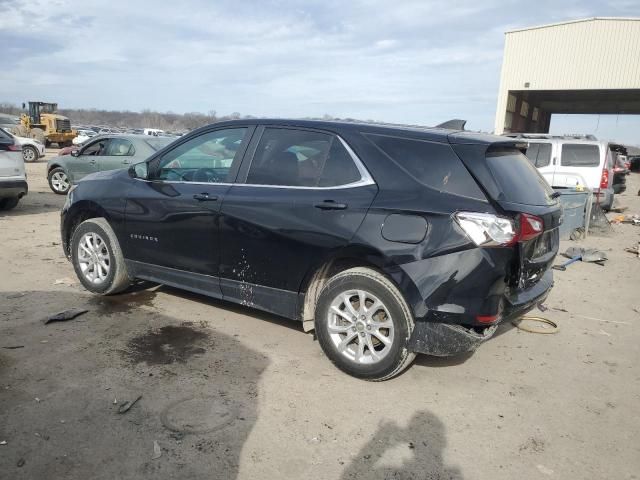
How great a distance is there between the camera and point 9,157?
9.03 metres

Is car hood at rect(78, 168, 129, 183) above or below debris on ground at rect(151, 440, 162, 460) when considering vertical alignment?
above

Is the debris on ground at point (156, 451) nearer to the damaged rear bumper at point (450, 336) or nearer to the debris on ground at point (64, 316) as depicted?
the damaged rear bumper at point (450, 336)

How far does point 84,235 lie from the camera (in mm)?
5160

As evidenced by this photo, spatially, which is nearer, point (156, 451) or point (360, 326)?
point (156, 451)

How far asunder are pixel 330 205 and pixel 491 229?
43.2 inches

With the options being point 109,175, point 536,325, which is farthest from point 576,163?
point 109,175

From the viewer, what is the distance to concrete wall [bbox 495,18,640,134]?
23344 mm

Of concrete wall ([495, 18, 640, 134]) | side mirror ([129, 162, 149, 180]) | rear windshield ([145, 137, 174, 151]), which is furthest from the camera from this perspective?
concrete wall ([495, 18, 640, 134])

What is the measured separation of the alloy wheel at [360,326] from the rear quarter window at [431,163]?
2.87 feet

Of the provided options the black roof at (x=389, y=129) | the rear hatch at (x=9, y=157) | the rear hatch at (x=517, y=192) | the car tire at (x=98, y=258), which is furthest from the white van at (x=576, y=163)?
the rear hatch at (x=9, y=157)

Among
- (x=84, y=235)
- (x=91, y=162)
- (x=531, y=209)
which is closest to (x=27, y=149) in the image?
(x=91, y=162)

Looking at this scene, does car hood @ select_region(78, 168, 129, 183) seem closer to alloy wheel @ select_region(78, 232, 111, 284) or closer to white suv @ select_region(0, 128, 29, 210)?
alloy wheel @ select_region(78, 232, 111, 284)

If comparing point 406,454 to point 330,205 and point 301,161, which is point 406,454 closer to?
point 330,205

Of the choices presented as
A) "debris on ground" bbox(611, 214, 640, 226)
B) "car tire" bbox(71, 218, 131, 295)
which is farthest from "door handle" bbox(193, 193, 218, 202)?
"debris on ground" bbox(611, 214, 640, 226)
